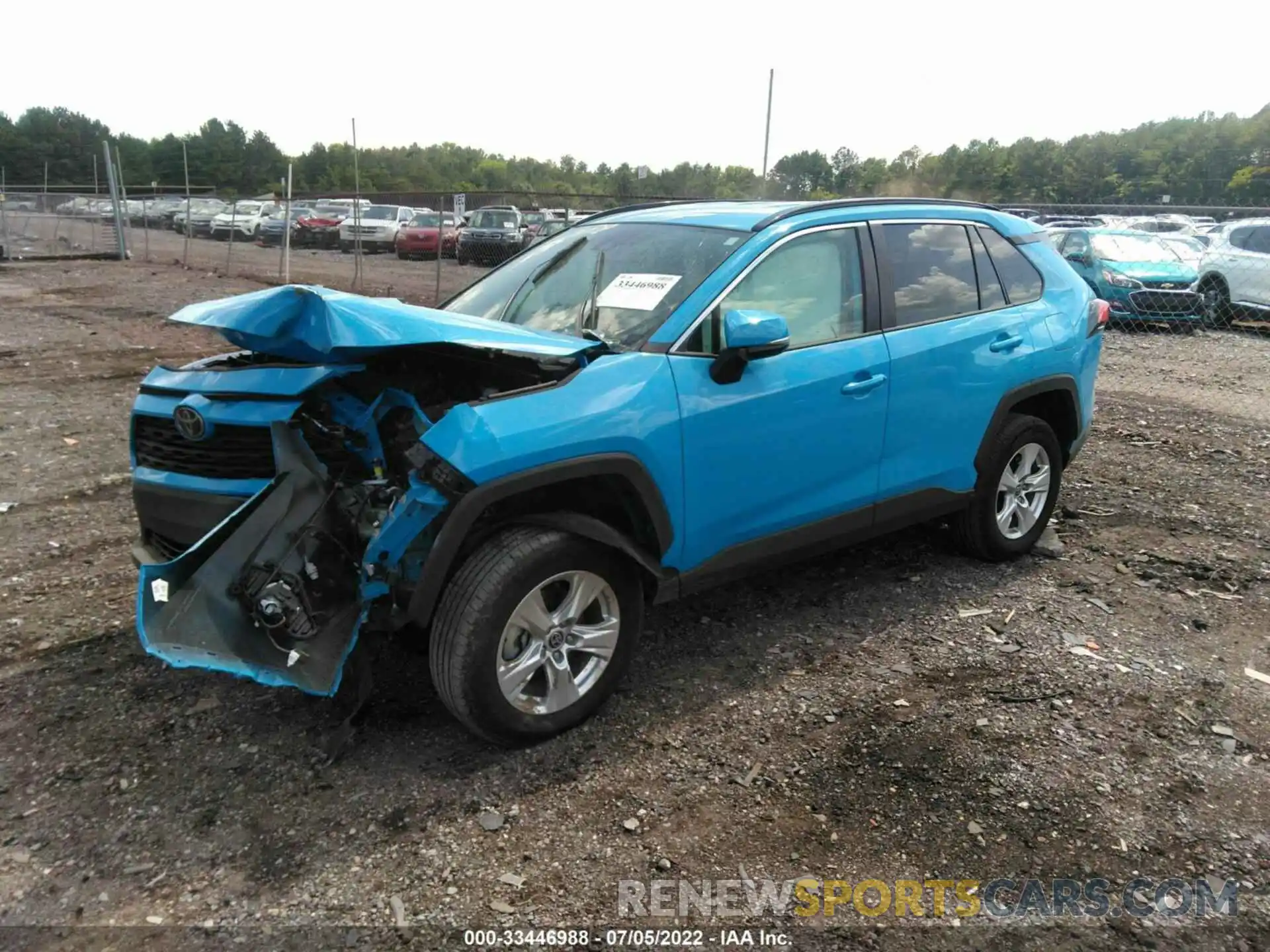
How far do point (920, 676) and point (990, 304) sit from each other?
1.94 m

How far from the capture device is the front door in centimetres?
342

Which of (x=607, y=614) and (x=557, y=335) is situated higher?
(x=557, y=335)

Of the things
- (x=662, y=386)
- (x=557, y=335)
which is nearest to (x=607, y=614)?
(x=662, y=386)

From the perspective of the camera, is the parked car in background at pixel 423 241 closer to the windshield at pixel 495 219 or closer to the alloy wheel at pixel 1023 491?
the windshield at pixel 495 219

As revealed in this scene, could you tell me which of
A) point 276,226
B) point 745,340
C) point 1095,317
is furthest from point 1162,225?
point 276,226

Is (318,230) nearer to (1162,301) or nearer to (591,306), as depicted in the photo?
(1162,301)

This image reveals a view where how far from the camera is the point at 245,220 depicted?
32.4 meters

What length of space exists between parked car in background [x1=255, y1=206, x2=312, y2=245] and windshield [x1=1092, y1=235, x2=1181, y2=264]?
949 inches

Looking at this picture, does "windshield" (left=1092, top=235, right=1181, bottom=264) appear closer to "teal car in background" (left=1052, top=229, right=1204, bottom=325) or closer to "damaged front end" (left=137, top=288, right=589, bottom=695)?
"teal car in background" (left=1052, top=229, right=1204, bottom=325)

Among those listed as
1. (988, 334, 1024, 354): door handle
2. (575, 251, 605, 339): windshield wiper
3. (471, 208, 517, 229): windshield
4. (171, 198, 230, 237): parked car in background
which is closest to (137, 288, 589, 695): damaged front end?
(575, 251, 605, 339): windshield wiper

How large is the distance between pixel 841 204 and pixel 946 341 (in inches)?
31.3

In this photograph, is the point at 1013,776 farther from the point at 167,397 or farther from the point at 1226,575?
the point at 167,397

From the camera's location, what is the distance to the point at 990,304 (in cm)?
452

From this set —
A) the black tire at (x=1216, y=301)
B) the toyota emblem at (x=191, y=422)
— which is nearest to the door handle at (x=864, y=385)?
the toyota emblem at (x=191, y=422)
